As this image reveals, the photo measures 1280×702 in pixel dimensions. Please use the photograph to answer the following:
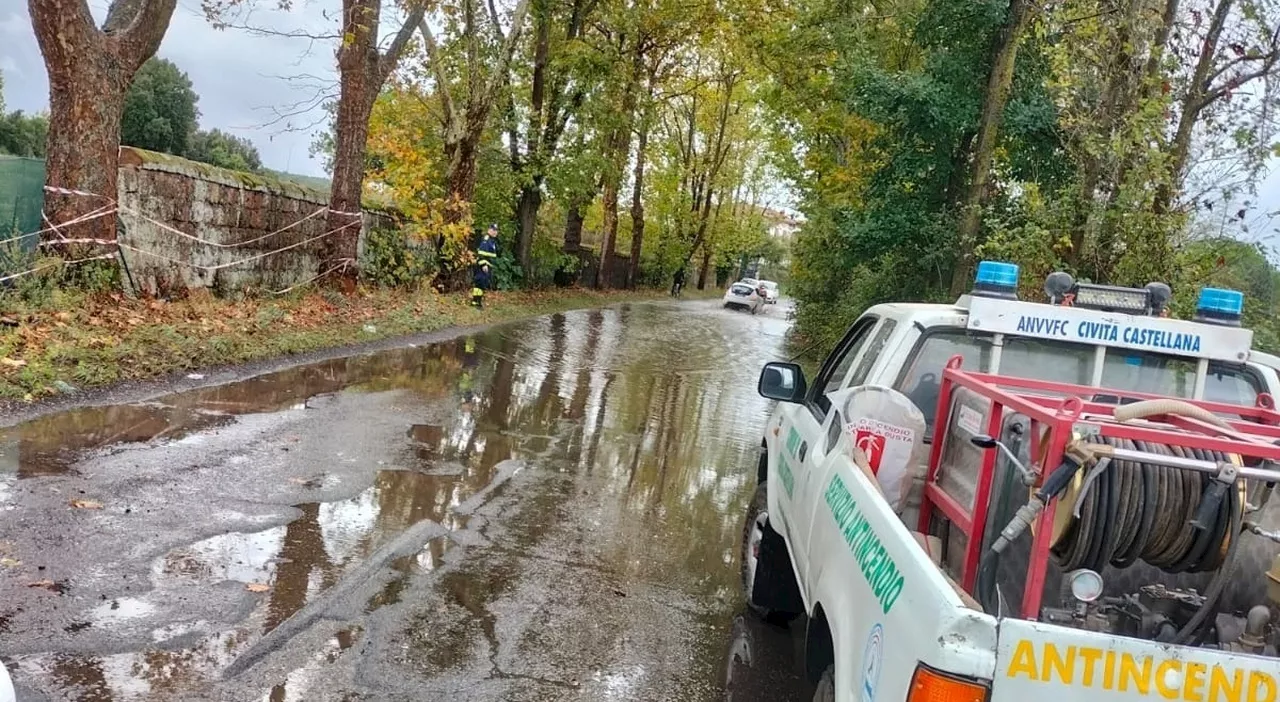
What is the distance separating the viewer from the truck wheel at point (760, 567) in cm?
503

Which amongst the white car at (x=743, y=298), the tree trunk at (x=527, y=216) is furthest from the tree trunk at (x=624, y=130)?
the white car at (x=743, y=298)

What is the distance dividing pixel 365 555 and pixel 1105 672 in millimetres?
4147

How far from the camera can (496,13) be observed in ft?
70.4

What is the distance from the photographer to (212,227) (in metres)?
13.6

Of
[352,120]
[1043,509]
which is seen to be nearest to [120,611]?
[1043,509]

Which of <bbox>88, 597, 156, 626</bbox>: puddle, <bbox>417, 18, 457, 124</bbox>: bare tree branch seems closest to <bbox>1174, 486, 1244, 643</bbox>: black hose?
<bbox>88, 597, 156, 626</bbox>: puddle

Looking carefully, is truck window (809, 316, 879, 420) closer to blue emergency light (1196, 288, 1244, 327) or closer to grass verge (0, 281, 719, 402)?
blue emergency light (1196, 288, 1244, 327)

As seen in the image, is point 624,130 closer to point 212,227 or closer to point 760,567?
point 212,227

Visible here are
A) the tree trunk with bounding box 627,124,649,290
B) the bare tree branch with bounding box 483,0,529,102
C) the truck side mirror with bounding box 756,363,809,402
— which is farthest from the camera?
the tree trunk with bounding box 627,124,649,290

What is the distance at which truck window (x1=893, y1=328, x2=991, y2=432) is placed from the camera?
4297mm

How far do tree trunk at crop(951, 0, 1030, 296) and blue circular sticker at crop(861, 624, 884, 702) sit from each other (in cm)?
1139

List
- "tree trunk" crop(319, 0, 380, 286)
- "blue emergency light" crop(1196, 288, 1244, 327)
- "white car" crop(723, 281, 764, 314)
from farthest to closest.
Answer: "white car" crop(723, 281, 764, 314), "tree trunk" crop(319, 0, 380, 286), "blue emergency light" crop(1196, 288, 1244, 327)

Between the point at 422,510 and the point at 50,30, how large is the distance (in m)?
7.39

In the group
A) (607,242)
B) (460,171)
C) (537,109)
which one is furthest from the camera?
(607,242)
